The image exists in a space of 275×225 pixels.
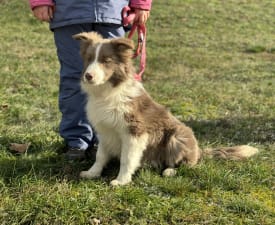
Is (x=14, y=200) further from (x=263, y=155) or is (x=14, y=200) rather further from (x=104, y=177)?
(x=263, y=155)

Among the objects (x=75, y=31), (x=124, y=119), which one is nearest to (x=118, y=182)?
(x=124, y=119)

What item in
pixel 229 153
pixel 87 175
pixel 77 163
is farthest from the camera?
pixel 229 153

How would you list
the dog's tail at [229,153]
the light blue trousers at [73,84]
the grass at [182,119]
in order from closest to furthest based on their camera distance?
1. the grass at [182,119]
2. the light blue trousers at [73,84]
3. the dog's tail at [229,153]

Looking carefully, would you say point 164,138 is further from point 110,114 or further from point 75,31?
point 75,31

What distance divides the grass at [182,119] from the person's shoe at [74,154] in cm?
9

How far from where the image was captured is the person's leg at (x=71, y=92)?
162 inches

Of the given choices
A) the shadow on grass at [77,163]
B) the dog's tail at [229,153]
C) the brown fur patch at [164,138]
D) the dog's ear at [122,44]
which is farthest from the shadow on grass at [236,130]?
the dog's ear at [122,44]

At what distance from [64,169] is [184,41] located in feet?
30.9

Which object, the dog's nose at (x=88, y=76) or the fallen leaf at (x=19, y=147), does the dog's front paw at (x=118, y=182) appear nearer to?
the dog's nose at (x=88, y=76)

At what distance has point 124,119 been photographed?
3.67m

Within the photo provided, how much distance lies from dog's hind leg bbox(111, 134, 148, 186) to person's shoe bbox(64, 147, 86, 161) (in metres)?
0.63

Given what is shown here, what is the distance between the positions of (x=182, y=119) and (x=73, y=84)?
7.36ft

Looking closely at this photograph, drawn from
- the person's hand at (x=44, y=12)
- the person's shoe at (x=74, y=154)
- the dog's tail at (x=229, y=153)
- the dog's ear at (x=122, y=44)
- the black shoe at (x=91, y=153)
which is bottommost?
the black shoe at (x=91, y=153)

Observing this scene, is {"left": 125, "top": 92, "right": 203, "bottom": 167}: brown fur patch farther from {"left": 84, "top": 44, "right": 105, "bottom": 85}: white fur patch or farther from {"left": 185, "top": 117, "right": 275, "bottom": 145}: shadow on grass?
{"left": 185, "top": 117, "right": 275, "bottom": 145}: shadow on grass
